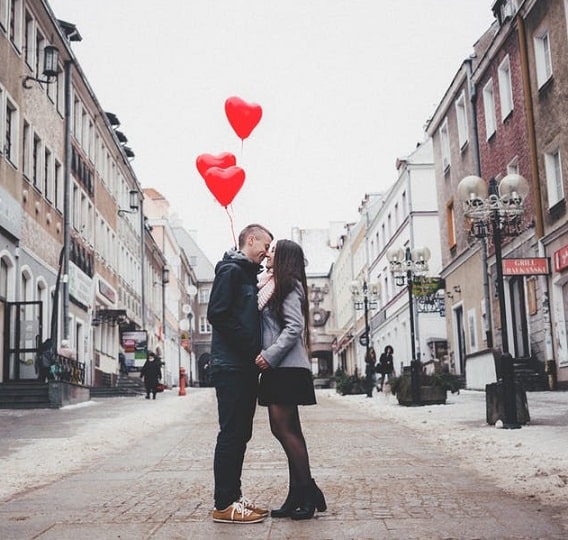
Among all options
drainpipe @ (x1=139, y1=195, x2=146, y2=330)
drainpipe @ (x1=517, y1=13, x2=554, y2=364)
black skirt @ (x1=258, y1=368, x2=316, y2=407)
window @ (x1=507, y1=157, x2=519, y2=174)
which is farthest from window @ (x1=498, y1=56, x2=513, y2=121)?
drainpipe @ (x1=139, y1=195, x2=146, y2=330)

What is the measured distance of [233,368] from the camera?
5461mm

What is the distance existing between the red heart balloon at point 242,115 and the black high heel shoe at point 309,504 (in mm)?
9623

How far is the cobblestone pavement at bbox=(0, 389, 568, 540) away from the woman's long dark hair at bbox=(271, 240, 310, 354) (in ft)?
4.00

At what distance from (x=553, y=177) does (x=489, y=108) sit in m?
6.34

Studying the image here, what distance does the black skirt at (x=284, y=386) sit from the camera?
18.1ft

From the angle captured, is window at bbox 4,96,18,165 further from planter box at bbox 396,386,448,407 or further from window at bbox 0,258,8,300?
planter box at bbox 396,386,448,407

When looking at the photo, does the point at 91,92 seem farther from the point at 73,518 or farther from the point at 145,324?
the point at 73,518

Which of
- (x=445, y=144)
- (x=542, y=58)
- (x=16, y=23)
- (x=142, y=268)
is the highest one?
(x=16, y=23)

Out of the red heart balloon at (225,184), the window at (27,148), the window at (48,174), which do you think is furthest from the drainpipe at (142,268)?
the red heart balloon at (225,184)

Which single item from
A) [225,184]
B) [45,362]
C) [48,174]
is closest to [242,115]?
[225,184]

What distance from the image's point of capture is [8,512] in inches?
236

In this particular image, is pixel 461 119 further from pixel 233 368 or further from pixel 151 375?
pixel 233 368

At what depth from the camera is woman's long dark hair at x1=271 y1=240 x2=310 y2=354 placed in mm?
5559

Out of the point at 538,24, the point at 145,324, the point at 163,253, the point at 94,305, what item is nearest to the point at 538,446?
the point at 538,24
